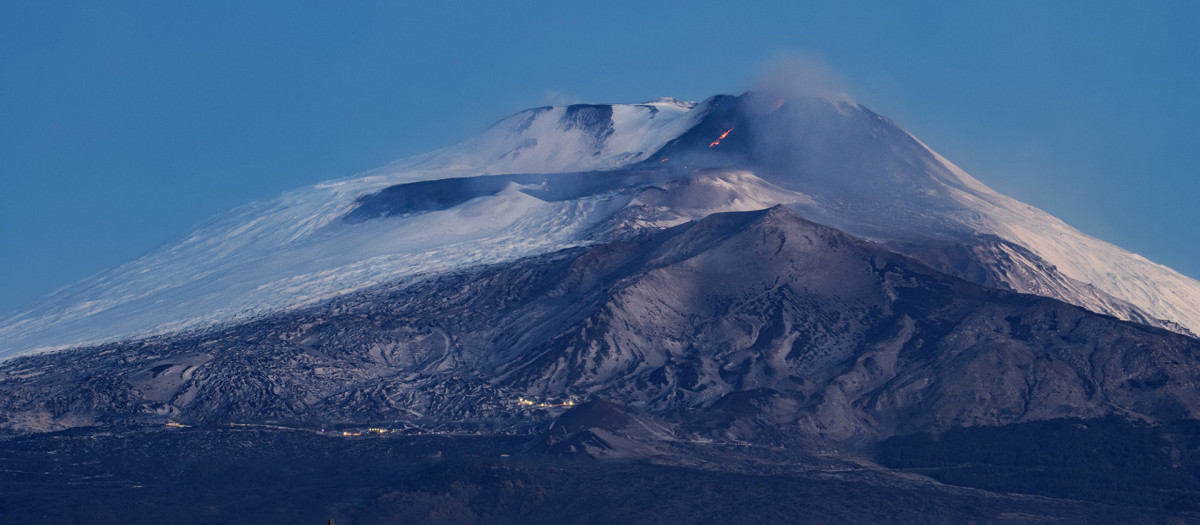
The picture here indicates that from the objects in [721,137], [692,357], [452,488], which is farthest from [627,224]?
[452,488]

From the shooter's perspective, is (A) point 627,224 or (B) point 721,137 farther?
(B) point 721,137

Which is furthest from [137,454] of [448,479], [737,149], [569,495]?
[737,149]

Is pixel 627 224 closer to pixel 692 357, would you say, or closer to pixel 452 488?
pixel 692 357

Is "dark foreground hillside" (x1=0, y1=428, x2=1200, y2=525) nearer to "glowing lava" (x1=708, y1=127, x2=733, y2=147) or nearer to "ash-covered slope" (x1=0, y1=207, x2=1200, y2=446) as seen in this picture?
"ash-covered slope" (x1=0, y1=207, x2=1200, y2=446)

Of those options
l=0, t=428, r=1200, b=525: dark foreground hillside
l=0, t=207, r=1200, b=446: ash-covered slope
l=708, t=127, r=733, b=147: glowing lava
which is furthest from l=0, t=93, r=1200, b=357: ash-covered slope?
l=0, t=428, r=1200, b=525: dark foreground hillside

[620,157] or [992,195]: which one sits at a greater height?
[620,157]

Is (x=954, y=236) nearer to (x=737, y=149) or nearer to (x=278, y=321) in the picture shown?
(x=737, y=149)

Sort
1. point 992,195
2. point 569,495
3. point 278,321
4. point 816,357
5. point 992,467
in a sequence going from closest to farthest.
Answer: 1. point 569,495
2. point 992,467
3. point 816,357
4. point 278,321
5. point 992,195
